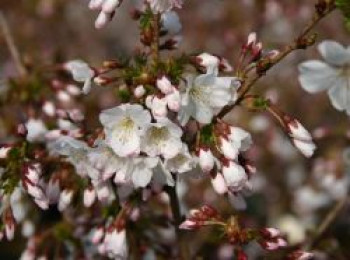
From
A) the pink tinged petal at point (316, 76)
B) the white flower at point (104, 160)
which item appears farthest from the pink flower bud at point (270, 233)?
the pink tinged petal at point (316, 76)

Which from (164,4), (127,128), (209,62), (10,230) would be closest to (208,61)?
(209,62)

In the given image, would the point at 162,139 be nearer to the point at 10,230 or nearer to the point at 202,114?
the point at 202,114

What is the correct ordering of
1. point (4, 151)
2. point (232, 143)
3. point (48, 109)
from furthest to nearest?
point (48, 109), point (4, 151), point (232, 143)

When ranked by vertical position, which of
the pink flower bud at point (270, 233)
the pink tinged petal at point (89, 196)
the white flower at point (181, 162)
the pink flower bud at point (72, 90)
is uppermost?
the pink flower bud at point (72, 90)

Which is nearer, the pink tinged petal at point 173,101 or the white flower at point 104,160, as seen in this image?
the pink tinged petal at point 173,101

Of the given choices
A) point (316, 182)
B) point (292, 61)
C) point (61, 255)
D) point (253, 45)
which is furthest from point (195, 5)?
point (253, 45)

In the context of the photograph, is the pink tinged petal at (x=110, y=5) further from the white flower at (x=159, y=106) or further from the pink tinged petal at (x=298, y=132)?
the pink tinged petal at (x=298, y=132)
